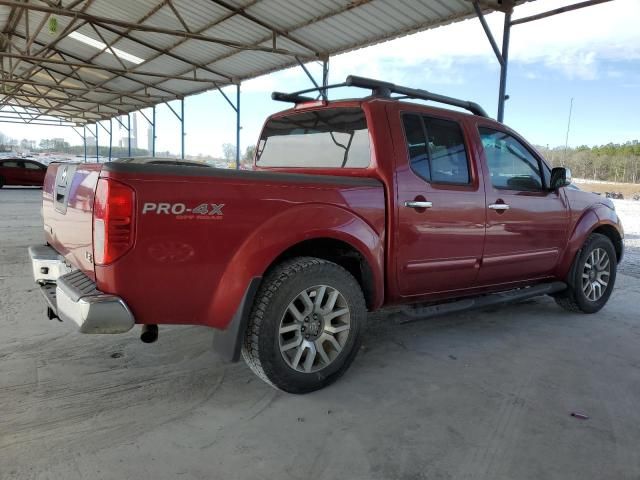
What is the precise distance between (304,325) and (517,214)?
2.16 metres

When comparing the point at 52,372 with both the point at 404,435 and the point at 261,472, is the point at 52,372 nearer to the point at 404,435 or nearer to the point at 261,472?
the point at 261,472

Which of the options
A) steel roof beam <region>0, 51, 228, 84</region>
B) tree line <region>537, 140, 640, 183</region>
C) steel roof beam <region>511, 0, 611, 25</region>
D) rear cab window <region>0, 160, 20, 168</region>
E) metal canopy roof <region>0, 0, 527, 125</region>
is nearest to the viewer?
steel roof beam <region>511, 0, 611, 25</region>

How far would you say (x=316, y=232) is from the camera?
9.14ft

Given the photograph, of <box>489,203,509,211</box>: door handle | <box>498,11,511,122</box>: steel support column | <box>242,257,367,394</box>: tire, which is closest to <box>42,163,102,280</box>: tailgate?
<box>242,257,367,394</box>: tire

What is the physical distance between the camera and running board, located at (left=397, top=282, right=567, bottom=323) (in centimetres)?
345

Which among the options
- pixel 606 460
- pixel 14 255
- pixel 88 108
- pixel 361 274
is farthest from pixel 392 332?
pixel 88 108

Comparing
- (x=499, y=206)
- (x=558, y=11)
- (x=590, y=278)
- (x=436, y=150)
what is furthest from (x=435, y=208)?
(x=558, y=11)

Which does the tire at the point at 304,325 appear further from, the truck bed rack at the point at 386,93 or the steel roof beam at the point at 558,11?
the steel roof beam at the point at 558,11

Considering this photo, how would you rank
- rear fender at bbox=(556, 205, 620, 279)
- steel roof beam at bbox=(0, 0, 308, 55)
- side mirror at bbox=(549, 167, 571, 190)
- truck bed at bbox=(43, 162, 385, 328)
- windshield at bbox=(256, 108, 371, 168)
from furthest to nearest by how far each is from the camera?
steel roof beam at bbox=(0, 0, 308, 55) → rear fender at bbox=(556, 205, 620, 279) → side mirror at bbox=(549, 167, 571, 190) → windshield at bbox=(256, 108, 371, 168) → truck bed at bbox=(43, 162, 385, 328)

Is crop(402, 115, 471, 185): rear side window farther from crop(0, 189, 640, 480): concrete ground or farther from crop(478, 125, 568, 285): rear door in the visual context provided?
crop(0, 189, 640, 480): concrete ground

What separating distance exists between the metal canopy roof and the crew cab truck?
18.7 feet

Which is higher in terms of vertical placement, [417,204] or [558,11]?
[558,11]

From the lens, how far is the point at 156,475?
2.07 meters

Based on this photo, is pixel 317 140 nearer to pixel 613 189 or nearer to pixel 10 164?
pixel 10 164
